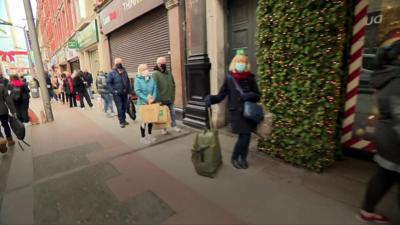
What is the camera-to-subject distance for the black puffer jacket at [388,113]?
185 centimetres

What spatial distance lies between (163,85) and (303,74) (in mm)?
2822

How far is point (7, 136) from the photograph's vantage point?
5.48 meters

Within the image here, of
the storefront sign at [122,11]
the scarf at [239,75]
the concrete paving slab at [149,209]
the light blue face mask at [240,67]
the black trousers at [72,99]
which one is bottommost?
the concrete paving slab at [149,209]

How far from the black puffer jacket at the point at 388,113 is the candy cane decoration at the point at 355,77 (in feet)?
5.15

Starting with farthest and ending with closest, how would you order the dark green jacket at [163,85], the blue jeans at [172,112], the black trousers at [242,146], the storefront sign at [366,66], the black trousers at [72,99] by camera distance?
the black trousers at [72,99]
the blue jeans at [172,112]
the dark green jacket at [163,85]
the black trousers at [242,146]
the storefront sign at [366,66]

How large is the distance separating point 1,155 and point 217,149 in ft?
15.2

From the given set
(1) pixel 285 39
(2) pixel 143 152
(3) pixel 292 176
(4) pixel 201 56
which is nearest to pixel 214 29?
(4) pixel 201 56

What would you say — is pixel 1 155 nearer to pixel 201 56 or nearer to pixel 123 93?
pixel 123 93

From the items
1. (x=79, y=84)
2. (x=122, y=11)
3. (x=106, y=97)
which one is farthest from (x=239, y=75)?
(x=79, y=84)

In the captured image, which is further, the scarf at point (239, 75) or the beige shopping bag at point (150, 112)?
the beige shopping bag at point (150, 112)

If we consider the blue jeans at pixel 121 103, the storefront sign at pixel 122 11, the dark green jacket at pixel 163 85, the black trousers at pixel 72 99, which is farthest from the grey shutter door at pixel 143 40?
the black trousers at pixel 72 99

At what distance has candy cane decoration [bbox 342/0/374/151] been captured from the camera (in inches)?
128

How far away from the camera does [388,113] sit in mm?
1902

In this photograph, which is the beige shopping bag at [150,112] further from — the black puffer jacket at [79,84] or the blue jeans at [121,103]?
the black puffer jacket at [79,84]
